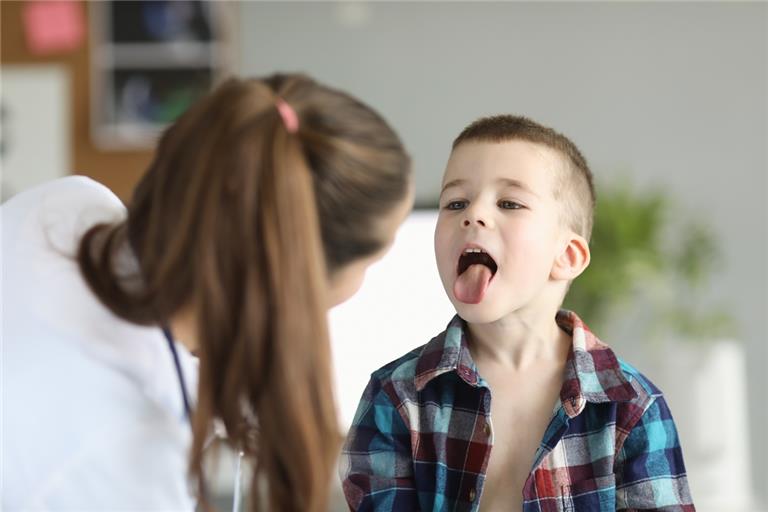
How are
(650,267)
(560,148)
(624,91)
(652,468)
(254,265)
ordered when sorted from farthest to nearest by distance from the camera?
(624,91) < (650,267) < (560,148) < (652,468) < (254,265)

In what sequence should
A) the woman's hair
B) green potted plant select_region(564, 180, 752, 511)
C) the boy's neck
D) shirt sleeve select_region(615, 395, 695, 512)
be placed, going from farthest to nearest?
green potted plant select_region(564, 180, 752, 511)
the boy's neck
shirt sleeve select_region(615, 395, 695, 512)
the woman's hair

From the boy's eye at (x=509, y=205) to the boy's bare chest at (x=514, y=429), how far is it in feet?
0.64

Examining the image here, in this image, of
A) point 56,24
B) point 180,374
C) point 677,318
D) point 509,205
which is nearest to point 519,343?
point 509,205

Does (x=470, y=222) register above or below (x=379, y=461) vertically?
above

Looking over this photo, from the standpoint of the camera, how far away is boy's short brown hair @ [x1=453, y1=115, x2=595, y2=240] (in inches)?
41.3

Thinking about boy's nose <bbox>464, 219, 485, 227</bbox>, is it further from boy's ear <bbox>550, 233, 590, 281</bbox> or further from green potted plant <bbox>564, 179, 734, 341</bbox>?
green potted plant <bbox>564, 179, 734, 341</bbox>

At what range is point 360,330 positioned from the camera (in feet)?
7.34

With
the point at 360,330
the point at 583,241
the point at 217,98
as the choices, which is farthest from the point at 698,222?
the point at 217,98

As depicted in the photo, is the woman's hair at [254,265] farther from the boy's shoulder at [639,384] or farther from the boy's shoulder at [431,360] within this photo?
the boy's shoulder at [639,384]

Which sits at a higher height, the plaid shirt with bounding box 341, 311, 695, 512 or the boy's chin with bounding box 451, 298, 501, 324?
the boy's chin with bounding box 451, 298, 501, 324

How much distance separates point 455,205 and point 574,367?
221mm

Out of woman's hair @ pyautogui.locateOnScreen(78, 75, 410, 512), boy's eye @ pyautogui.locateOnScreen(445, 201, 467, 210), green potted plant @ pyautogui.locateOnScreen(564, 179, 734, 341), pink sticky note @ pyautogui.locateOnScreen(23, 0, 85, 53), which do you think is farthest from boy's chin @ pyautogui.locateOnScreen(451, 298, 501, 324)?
pink sticky note @ pyautogui.locateOnScreen(23, 0, 85, 53)

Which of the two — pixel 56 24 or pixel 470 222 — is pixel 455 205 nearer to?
pixel 470 222

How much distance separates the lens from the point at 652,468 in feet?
3.18
